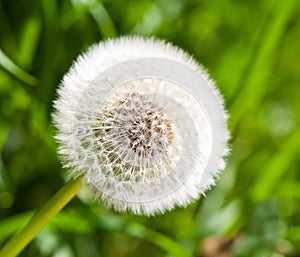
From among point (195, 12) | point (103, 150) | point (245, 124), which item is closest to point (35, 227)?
point (103, 150)

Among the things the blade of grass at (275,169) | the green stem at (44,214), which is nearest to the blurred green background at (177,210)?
the blade of grass at (275,169)

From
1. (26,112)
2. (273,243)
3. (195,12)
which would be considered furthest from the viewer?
(195,12)

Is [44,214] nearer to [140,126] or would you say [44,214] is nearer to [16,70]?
[140,126]

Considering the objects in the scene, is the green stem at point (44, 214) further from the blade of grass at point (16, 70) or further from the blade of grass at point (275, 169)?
the blade of grass at point (275, 169)

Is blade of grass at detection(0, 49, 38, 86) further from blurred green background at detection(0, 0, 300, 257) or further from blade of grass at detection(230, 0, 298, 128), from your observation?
blade of grass at detection(230, 0, 298, 128)

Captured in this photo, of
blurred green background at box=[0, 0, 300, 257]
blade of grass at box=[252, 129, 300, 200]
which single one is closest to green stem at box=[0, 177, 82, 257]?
blurred green background at box=[0, 0, 300, 257]

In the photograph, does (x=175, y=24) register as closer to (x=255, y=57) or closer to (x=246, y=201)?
(x=255, y=57)
